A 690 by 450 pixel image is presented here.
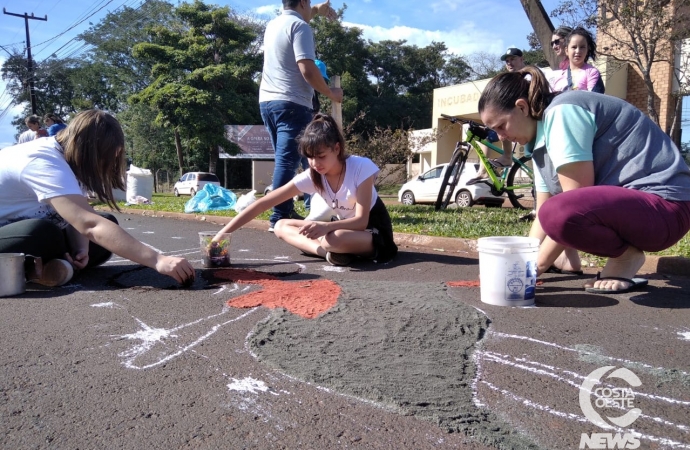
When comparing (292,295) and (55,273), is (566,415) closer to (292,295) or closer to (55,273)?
(292,295)

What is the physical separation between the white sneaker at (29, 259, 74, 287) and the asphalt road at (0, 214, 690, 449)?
0.38ft

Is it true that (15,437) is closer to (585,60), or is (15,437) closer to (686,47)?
(585,60)

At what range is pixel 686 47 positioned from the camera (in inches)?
456

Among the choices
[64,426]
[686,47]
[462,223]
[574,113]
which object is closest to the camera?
[64,426]

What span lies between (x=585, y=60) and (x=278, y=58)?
2807mm

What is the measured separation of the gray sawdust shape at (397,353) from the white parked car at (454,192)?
9.64 meters

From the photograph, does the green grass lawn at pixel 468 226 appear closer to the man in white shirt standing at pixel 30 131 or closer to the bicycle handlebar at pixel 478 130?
the bicycle handlebar at pixel 478 130

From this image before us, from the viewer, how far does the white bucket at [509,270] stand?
2.60m

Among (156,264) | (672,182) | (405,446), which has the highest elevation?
(672,182)

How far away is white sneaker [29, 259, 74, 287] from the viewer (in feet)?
10.0

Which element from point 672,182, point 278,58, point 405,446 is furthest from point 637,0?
point 405,446

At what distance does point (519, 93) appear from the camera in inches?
106

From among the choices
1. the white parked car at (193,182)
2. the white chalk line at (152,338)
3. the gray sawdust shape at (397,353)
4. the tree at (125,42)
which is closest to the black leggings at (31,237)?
the white chalk line at (152,338)

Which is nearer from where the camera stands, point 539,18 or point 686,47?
point 539,18
